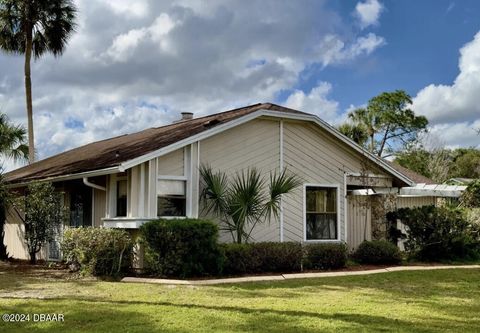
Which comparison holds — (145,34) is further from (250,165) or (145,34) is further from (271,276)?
(271,276)

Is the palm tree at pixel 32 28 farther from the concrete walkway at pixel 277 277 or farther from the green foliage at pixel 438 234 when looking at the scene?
the green foliage at pixel 438 234

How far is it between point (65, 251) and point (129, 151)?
10.1ft

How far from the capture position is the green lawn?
24.2 feet

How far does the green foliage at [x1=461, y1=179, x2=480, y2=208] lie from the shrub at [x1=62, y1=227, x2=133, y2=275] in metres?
10.0

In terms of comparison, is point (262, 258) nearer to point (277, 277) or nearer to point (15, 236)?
point (277, 277)

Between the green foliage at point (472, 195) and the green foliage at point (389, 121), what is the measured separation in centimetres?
2751

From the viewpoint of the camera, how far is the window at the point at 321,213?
16469 mm

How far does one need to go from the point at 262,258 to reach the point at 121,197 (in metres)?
4.05

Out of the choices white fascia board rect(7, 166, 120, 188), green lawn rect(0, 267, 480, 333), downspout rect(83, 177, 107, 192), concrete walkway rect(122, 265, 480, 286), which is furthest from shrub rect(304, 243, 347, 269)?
downspout rect(83, 177, 107, 192)

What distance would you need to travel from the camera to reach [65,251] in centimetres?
1355

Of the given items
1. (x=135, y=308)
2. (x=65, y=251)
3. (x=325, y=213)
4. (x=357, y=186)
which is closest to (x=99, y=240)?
(x=65, y=251)

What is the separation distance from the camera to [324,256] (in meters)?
14.4

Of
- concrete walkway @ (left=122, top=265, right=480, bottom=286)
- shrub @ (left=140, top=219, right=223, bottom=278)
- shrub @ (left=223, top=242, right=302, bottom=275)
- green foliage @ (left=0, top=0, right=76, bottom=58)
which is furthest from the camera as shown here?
green foliage @ (left=0, top=0, right=76, bottom=58)

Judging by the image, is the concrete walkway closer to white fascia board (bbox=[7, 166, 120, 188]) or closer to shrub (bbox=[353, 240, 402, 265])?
shrub (bbox=[353, 240, 402, 265])
